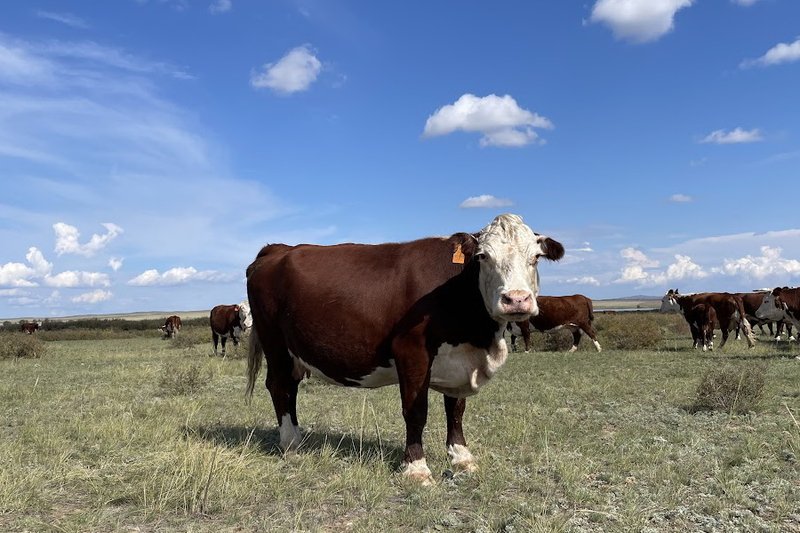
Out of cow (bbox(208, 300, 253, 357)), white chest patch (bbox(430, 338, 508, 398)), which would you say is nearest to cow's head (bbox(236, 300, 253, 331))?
cow (bbox(208, 300, 253, 357))

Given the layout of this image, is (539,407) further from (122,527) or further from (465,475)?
(122,527)

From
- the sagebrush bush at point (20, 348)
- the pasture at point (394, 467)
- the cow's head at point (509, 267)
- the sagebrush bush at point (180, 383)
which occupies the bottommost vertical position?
the pasture at point (394, 467)

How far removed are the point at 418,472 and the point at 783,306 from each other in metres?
17.8

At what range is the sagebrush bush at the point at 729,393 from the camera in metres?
8.23

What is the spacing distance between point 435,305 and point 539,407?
4.20 m

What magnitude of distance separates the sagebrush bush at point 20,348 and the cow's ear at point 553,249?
22.4 metres

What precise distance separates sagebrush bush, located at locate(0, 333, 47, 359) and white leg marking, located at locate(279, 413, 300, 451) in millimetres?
19639

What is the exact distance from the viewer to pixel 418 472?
542 centimetres

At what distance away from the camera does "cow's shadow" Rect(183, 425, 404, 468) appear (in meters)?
6.25

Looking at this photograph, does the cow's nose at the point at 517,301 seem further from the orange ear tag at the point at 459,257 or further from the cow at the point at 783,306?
the cow at the point at 783,306

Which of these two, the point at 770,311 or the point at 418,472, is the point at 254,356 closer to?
the point at 418,472

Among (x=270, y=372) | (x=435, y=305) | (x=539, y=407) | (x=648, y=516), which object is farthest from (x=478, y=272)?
(x=539, y=407)

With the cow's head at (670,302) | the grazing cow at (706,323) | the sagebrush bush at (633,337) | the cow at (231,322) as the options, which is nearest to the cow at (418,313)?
the grazing cow at (706,323)

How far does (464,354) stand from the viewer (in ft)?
18.7
